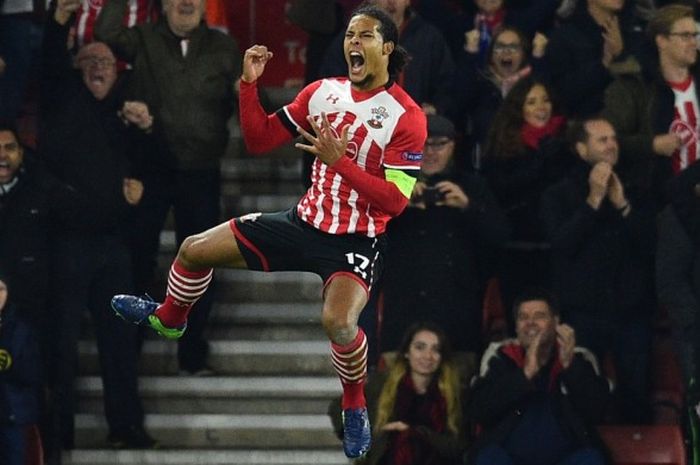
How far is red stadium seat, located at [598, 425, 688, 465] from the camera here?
1357 centimetres

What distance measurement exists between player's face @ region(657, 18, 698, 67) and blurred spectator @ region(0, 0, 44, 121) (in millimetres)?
3900

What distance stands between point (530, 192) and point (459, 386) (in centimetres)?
150

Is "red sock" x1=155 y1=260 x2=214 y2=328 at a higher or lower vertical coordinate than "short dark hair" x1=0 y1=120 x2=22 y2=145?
lower

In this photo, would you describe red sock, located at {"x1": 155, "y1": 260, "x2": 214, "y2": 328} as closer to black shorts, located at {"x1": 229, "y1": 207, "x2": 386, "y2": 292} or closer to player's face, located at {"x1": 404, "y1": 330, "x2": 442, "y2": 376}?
black shorts, located at {"x1": 229, "y1": 207, "x2": 386, "y2": 292}

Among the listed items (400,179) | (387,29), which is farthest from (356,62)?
(400,179)

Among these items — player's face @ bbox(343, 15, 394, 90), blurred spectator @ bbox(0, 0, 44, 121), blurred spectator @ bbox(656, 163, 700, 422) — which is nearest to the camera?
player's face @ bbox(343, 15, 394, 90)

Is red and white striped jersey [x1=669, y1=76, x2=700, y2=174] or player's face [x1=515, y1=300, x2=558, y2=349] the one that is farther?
red and white striped jersey [x1=669, y1=76, x2=700, y2=174]

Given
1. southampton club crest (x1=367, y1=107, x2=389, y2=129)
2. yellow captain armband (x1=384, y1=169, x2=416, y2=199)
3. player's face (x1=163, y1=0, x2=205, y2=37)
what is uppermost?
player's face (x1=163, y1=0, x2=205, y2=37)

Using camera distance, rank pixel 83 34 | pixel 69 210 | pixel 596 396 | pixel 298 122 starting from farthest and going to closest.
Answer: pixel 83 34, pixel 69 210, pixel 596 396, pixel 298 122

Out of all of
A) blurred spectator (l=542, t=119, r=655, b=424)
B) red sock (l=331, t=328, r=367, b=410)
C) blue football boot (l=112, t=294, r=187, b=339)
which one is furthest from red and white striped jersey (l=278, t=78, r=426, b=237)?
blurred spectator (l=542, t=119, r=655, b=424)

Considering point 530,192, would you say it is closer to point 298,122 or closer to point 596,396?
point 596,396

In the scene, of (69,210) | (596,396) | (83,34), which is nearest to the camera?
(596,396)

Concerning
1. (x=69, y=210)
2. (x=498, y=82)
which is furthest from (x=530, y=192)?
(x=69, y=210)

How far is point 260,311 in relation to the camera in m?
15.3
